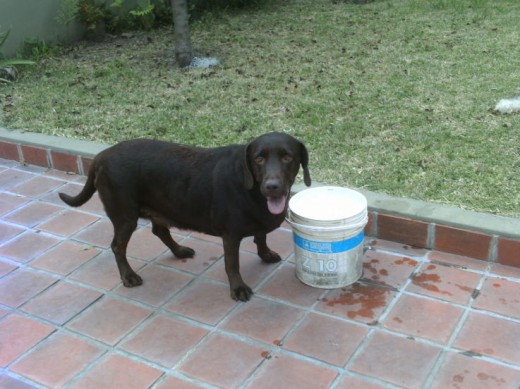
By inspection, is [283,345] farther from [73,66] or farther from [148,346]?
[73,66]

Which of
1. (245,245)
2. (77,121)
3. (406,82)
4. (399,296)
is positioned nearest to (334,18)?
(406,82)

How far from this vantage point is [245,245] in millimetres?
3967

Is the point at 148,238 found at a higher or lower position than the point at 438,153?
lower

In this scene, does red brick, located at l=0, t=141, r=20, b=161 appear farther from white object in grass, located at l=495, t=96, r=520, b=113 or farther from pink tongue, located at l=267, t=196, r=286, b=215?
white object in grass, located at l=495, t=96, r=520, b=113

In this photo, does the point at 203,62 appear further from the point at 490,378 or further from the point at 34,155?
the point at 490,378

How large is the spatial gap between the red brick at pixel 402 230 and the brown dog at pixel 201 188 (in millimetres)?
756

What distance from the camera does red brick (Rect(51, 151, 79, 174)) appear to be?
5035 millimetres

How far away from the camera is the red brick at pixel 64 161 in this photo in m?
5.04

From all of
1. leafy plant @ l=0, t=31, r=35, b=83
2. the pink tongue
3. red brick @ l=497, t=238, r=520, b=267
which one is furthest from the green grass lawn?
the pink tongue

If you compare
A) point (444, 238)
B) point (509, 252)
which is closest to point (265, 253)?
point (444, 238)

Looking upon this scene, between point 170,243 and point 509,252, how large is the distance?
1950mm

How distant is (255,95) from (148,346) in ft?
11.6

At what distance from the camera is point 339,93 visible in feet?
19.6

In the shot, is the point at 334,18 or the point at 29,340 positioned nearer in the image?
the point at 29,340
